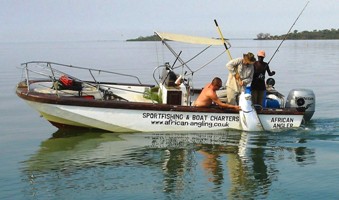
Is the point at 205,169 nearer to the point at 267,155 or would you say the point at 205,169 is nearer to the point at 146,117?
the point at 267,155

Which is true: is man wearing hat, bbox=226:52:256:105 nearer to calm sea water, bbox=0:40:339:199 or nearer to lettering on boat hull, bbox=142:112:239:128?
lettering on boat hull, bbox=142:112:239:128

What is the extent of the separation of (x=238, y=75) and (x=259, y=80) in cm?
65

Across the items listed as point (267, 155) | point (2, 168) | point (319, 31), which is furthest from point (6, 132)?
point (319, 31)

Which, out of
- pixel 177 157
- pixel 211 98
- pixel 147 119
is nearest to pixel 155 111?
pixel 147 119

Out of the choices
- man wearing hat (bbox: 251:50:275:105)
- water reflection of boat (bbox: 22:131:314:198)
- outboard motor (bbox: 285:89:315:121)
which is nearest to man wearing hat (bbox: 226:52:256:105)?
man wearing hat (bbox: 251:50:275:105)

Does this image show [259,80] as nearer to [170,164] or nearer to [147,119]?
[147,119]

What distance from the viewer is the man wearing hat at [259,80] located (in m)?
10.9

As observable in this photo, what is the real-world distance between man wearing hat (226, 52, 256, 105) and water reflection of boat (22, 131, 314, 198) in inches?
35.7

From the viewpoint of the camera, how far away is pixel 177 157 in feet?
30.0

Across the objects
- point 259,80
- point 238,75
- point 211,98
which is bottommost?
point 211,98

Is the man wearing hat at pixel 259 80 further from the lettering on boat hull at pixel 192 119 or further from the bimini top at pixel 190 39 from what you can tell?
the bimini top at pixel 190 39

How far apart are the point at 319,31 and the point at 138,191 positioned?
133 metres

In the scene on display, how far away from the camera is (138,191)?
7176 mm

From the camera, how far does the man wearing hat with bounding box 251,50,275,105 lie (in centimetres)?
1091
